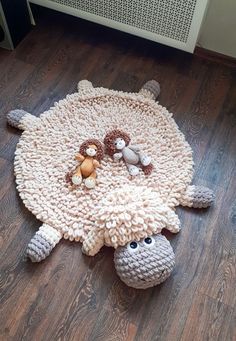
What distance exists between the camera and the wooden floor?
106 cm

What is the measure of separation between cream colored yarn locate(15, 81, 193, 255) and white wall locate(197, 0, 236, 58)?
42 cm

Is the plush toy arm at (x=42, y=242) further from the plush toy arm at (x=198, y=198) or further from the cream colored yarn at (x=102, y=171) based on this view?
the plush toy arm at (x=198, y=198)

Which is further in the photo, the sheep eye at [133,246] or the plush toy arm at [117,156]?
the plush toy arm at [117,156]

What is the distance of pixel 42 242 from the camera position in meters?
1.14

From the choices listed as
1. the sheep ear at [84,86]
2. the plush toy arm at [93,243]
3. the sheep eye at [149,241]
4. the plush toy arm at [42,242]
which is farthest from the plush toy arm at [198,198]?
the sheep ear at [84,86]

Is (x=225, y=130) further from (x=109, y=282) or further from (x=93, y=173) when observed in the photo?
(x=109, y=282)

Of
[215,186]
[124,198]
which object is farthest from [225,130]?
[124,198]

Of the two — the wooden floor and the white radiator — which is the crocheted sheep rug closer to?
the wooden floor

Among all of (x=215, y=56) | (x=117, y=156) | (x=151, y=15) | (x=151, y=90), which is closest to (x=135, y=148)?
(x=117, y=156)

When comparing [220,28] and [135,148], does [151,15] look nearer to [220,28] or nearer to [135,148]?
[220,28]

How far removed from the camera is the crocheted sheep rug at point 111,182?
1103 millimetres

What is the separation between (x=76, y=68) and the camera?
5.18ft

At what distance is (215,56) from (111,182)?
81 cm

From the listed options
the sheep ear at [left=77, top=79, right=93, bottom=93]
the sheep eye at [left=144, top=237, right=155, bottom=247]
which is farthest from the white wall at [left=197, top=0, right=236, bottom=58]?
the sheep eye at [left=144, top=237, right=155, bottom=247]
